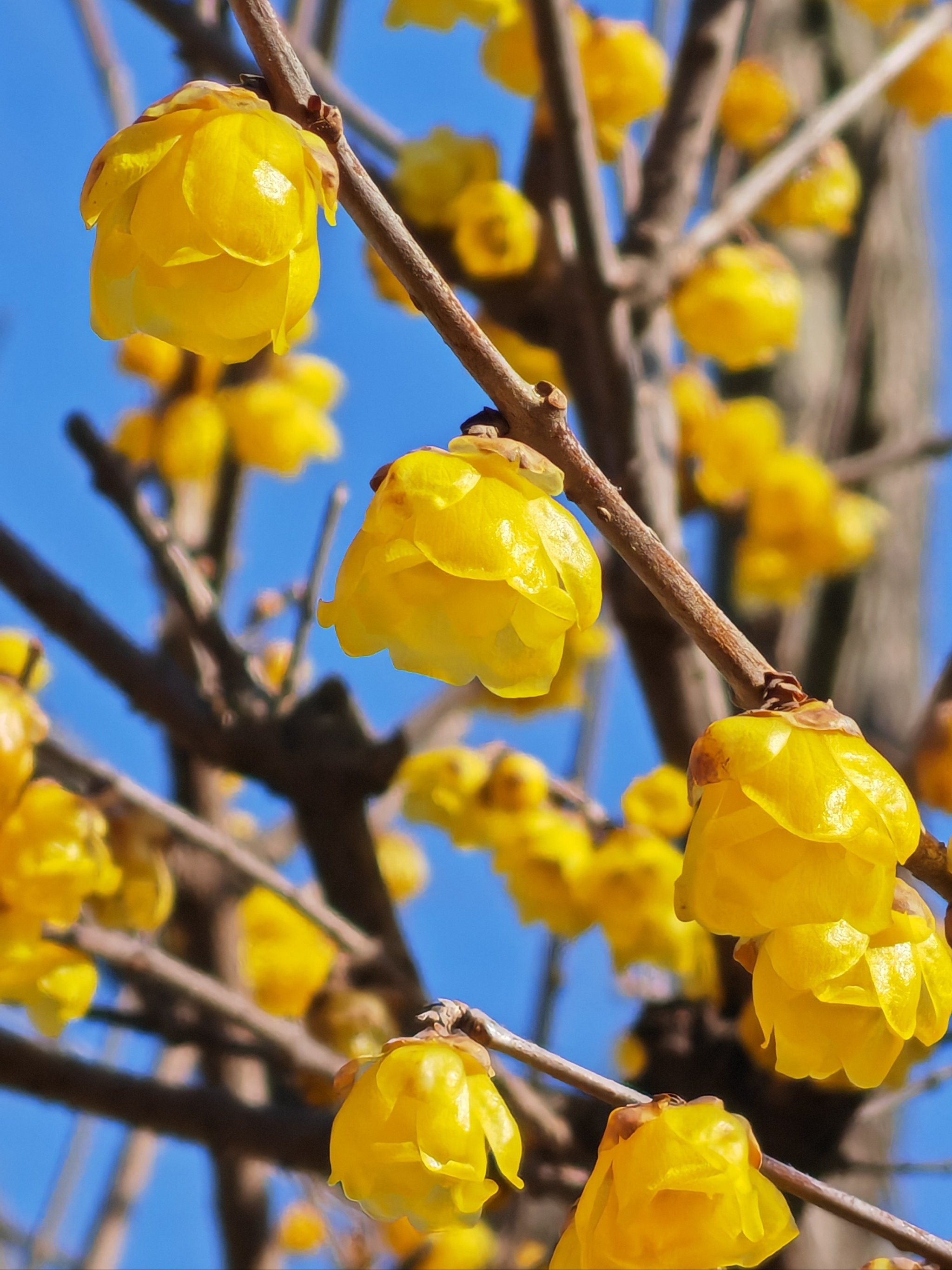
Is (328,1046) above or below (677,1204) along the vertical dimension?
above

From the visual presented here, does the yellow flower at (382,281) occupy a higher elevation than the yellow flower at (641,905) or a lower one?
higher

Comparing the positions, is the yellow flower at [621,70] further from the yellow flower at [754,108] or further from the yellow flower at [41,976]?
the yellow flower at [41,976]

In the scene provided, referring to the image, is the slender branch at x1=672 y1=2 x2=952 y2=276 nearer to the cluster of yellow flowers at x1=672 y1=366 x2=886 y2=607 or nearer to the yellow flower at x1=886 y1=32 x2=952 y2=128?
the yellow flower at x1=886 y1=32 x2=952 y2=128

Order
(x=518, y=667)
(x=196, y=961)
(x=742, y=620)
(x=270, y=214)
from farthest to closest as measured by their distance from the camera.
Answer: (x=742, y=620)
(x=196, y=961)
(x=518, y=667)
(x=270, y=214)

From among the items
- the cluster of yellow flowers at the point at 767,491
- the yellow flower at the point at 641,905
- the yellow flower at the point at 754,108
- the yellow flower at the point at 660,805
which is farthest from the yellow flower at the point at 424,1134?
the yellow flower at the point at 754,108

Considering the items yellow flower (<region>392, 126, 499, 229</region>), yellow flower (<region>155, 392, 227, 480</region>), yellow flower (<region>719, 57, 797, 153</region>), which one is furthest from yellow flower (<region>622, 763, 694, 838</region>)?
yellow flower (<region>719, 57, 797, 153</region>)

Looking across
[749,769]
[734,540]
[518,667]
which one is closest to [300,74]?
[518,667]

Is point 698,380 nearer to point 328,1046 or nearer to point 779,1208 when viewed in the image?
point 328,1046
